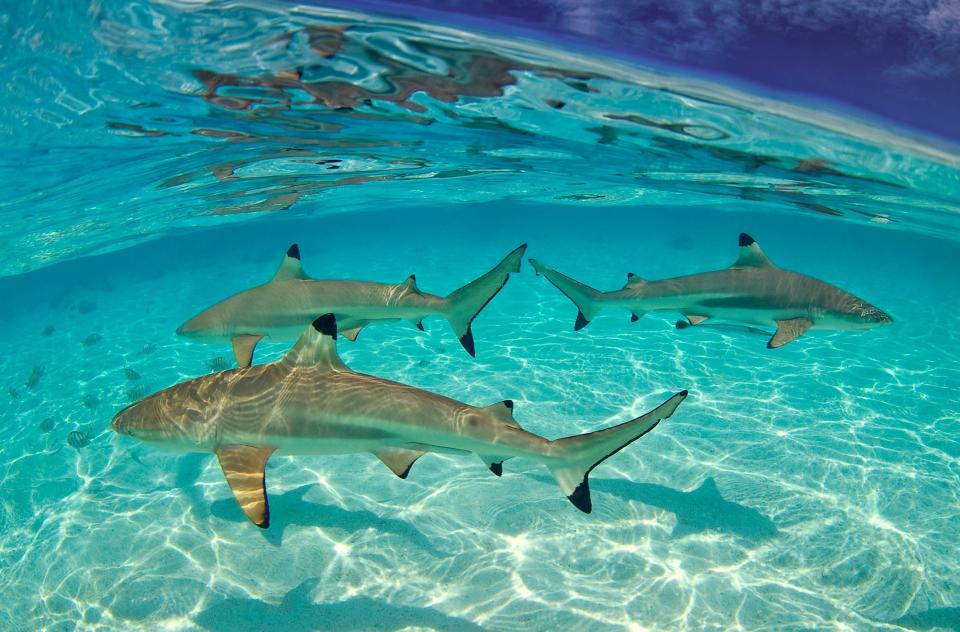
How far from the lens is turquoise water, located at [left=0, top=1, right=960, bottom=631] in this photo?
19.1 feet

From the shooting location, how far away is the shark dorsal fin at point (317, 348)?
15.7 ft

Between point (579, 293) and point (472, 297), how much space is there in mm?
2136

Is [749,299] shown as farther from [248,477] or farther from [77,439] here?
[77,439]

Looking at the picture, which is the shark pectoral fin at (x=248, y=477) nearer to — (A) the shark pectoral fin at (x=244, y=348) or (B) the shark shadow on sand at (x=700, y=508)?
(A) the shark pectoral fin at (x=244, y=348)

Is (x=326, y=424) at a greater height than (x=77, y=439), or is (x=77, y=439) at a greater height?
(x=326, y=424)

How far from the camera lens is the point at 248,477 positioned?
4.32 metres

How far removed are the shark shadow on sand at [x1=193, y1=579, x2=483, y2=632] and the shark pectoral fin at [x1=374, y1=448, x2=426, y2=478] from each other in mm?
2312

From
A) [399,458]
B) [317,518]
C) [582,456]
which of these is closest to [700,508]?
[582,456]

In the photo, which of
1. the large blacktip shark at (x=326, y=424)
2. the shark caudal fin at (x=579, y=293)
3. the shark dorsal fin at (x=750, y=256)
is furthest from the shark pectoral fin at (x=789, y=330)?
the large blacktip shark at (x=326, y=424)

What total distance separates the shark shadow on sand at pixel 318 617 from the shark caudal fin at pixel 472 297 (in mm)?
2918

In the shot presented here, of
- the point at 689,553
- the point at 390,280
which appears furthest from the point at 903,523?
the point at 390,280

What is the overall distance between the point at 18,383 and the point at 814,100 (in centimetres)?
2289

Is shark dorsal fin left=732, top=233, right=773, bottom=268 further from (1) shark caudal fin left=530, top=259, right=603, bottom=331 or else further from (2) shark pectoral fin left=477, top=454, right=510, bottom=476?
(2) shark pectoral fin left=477, top=454, right=510, bottom=476

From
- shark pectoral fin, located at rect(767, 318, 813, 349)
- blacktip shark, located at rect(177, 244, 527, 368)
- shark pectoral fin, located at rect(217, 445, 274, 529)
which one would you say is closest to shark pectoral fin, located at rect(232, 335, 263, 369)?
blacktip shark, located at rect(177, 244, 527, 368)
